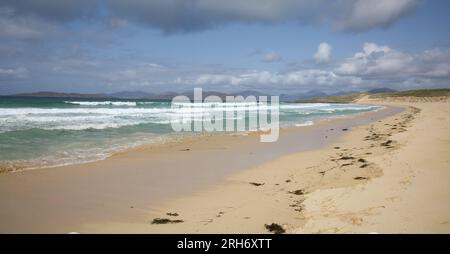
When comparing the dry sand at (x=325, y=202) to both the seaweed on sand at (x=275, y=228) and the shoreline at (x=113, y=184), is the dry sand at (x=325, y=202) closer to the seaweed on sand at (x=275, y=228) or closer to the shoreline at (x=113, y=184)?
the seaweed on sand at (x=275, y=228)

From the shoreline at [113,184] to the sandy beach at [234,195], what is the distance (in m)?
0.02

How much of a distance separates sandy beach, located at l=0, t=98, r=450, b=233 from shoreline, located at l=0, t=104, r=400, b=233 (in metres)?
0.02

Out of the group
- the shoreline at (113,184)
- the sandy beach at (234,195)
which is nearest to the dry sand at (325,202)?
the sandy beach at (234,195)

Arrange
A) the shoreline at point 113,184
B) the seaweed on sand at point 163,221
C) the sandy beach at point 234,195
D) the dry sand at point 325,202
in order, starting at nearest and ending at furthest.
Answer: the dry sand at point 325,202 → the sandy beach at point 234,195 → the seaweed on sand at point 163,221 → the shoreline at point 113,184

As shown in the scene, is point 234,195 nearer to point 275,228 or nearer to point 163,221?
point 163,221

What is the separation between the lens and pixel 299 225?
529 centimetres

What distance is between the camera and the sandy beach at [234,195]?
17.3ft

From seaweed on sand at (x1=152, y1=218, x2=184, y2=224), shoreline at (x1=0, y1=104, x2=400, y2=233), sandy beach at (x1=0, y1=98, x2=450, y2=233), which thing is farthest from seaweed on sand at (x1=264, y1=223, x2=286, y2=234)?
shoreline at (x1=0, y1=104, x2=400, y2=233)

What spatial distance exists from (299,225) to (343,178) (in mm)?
3404

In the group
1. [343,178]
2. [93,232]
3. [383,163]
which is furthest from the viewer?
[383,163]

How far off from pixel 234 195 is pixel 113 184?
288 cm

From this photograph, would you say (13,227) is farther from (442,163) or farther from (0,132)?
(0,132)

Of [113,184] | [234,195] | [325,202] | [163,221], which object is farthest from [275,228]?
[113,184]
